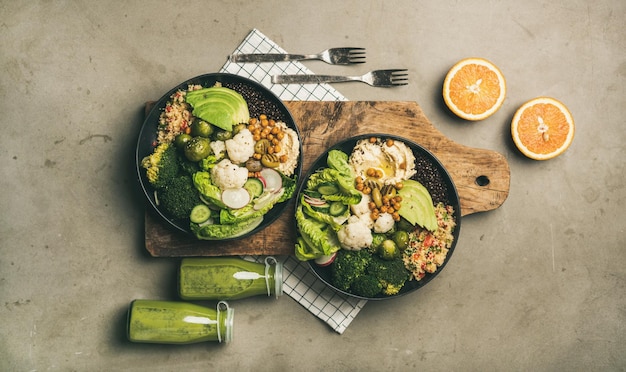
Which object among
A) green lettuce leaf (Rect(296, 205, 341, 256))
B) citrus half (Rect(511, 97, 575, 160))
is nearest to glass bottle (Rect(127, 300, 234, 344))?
green lettuce leaf (Rect(296, 205, 341, 256))

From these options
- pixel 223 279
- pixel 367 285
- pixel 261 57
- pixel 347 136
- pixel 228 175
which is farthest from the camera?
pixel 261 57

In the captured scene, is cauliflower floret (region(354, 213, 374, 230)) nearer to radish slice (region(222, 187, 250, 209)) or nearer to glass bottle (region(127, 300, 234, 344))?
radish slice (region(222, 187, 250, 209))

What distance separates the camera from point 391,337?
11.5 feet

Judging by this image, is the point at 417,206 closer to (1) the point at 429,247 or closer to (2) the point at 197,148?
(1) the point at 429,247

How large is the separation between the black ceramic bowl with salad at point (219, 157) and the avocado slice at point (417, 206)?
72 cm

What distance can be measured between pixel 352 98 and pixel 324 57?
365mm

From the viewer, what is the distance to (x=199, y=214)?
9.73 feet

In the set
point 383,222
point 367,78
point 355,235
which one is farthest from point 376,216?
point 367,78

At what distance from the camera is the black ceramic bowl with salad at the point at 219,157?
2.95 meters

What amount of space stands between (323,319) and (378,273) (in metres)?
0.67

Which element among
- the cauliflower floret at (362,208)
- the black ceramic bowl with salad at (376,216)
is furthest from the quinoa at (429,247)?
the cauliflower floret at (362,208)

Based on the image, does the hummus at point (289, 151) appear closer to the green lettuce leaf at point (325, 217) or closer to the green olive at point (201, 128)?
the green lettuce leaf at point (325, 217)

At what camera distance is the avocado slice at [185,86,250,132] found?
9.73 ft

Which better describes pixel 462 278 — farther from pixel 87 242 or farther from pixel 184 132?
pixel 87 242
